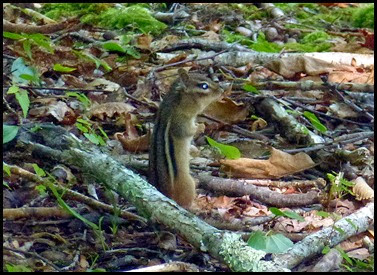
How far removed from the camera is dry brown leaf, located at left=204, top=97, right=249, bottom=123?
607 centimetres

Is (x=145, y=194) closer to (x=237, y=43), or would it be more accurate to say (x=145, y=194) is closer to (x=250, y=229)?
(x=250, y=229)

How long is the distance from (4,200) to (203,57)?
10.2ft

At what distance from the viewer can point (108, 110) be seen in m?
5.80

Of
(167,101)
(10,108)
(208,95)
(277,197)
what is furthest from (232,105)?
(10,108)

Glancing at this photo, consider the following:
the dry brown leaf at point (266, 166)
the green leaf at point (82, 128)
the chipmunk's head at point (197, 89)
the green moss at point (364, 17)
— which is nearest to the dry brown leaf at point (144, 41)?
the chipmunk's head at point (197, 89)

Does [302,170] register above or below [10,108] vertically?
below

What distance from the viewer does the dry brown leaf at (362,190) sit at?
4766 mm

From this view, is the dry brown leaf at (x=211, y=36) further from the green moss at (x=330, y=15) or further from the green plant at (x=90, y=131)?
the green plant at (x=90, y=131)

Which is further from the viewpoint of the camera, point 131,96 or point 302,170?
point 131,96

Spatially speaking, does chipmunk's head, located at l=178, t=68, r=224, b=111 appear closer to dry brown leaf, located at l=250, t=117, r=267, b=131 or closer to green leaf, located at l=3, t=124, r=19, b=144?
dry brown leaf, located at l=250, t=117, r=267, b=131

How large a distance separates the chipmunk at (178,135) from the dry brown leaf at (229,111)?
1.21 feet

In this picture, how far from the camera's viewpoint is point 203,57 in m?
6.98

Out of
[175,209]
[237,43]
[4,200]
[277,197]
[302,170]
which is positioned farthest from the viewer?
[237,43]

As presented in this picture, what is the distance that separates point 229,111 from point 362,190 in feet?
5.27
